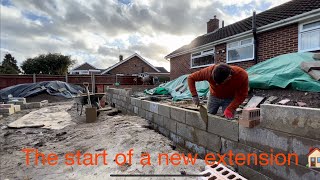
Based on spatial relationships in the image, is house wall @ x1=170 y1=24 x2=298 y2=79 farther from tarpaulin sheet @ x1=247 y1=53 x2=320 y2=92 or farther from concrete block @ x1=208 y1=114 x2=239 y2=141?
concrete block @ x1=208 y1=114 x2=239 y2=141

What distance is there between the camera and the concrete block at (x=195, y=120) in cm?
330

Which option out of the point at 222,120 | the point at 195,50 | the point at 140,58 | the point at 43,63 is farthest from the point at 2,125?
the point at 43,63

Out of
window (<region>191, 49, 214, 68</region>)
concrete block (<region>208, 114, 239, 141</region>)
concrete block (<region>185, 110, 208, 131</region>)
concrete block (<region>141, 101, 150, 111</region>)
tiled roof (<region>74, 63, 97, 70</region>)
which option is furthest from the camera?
tiled roof (<region>74, 63, 97, 70</region>)

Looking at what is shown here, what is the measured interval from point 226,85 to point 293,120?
1.19 metres

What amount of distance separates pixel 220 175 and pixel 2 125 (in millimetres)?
7149

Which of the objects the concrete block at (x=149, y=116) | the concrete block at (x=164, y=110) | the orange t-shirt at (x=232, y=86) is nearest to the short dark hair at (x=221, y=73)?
the orange t-shirt at (x=232, y=86)

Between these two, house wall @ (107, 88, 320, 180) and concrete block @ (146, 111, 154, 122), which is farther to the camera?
concrete block @ (146, 111, 154, 122)

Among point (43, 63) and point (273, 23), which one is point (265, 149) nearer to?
point (273, 23)

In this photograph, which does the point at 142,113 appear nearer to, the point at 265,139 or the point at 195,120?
the point at 195,120

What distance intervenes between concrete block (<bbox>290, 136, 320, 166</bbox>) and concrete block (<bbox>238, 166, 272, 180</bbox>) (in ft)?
1.64

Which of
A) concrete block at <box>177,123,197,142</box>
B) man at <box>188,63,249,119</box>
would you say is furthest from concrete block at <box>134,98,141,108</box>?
man at <box>188,63,249,119</box>

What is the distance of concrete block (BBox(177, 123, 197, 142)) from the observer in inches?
141

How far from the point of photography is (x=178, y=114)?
12.9 feet

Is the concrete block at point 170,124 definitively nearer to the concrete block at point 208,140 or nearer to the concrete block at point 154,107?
the concrete block at point 154,107
